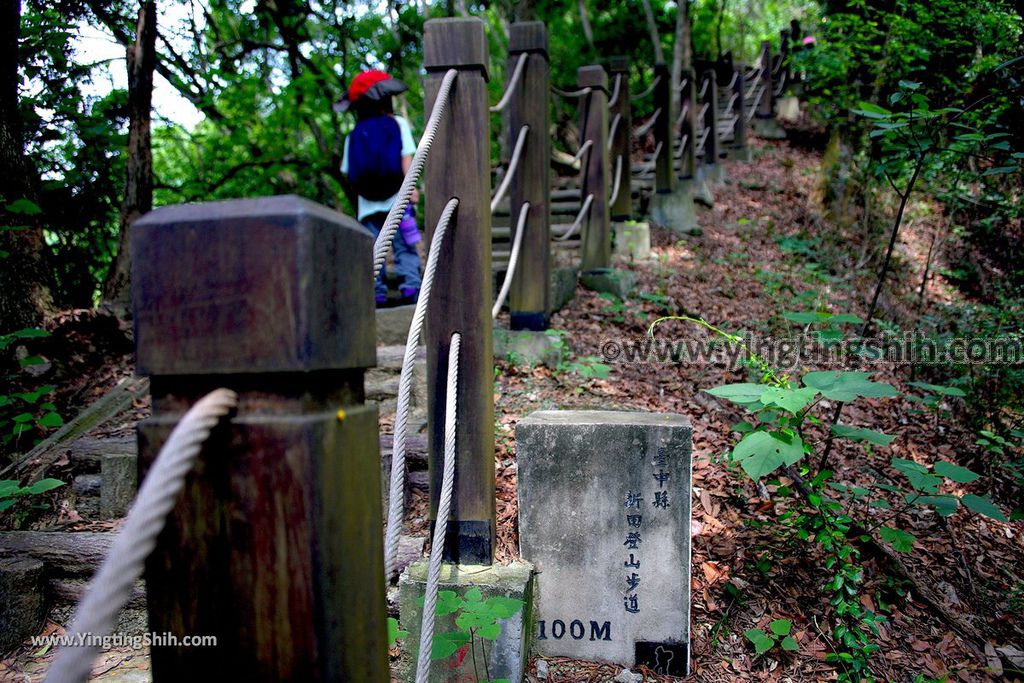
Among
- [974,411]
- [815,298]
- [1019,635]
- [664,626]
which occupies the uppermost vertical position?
[815,298]

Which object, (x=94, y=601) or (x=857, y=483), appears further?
(x=857, y=483)

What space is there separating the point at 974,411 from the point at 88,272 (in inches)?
234

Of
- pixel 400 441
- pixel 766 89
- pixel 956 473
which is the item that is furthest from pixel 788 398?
pixel 766 89

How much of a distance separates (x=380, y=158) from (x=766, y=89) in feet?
40.1


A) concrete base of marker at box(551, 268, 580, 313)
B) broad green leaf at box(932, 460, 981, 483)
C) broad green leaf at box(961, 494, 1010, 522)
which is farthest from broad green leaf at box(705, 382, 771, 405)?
concrete base of marker at box(551, 268, 580, 313)

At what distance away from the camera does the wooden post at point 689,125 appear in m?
8.35

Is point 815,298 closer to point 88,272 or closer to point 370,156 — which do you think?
point 370,156

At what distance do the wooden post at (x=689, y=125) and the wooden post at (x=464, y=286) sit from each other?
21.4ft

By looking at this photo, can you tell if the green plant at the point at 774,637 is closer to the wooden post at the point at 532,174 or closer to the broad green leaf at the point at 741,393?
the broad green leaf at the point at 741,393

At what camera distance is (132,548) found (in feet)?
2.06

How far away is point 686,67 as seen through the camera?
28.2 ft

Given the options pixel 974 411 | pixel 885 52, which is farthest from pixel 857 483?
pixel 885 52

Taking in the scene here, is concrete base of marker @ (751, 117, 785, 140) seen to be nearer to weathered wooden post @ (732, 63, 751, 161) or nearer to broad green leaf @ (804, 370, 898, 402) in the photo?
weathered wooden post @ (732, 63, 751, 161)

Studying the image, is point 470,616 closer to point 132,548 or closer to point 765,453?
point 765,453
